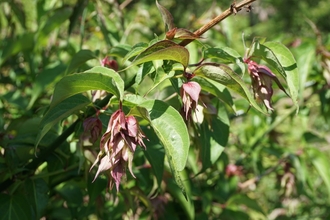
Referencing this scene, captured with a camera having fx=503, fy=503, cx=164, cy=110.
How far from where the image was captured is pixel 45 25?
121cm

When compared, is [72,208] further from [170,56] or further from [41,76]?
[170,56]

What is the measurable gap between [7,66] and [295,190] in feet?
3.33

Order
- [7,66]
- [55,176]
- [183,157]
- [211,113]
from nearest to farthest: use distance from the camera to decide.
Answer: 1. [183,157]
2. [211,113]
3. [55,176]
4. [7,66]

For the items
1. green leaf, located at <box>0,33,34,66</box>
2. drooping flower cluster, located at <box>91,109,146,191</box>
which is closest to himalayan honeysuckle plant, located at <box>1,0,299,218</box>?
drooping flower cluster, located at <box>91,109,146,191</box>

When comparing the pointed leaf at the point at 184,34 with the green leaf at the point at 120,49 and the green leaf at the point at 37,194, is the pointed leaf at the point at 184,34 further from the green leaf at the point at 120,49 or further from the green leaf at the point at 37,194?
the green leaf at the point at 37,194

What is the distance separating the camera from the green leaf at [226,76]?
61 centimetres

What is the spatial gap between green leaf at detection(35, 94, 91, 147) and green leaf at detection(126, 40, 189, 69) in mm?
106

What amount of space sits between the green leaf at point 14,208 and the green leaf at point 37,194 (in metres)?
0.01

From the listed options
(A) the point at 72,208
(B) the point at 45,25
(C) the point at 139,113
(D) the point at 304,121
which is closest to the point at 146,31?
(B) the point at 45,25

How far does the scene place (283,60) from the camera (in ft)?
2.31

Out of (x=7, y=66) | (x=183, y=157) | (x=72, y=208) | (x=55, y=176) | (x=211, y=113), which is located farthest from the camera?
(x=7, y=66)

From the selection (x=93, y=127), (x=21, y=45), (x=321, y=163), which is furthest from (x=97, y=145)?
(x=321, y=163)

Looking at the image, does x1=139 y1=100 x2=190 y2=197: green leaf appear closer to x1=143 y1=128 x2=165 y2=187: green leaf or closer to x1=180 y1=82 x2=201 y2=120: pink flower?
x1=180 y1=82 x2=201 y2=120: pink flower

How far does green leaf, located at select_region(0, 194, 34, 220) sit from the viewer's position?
780 millimetres
